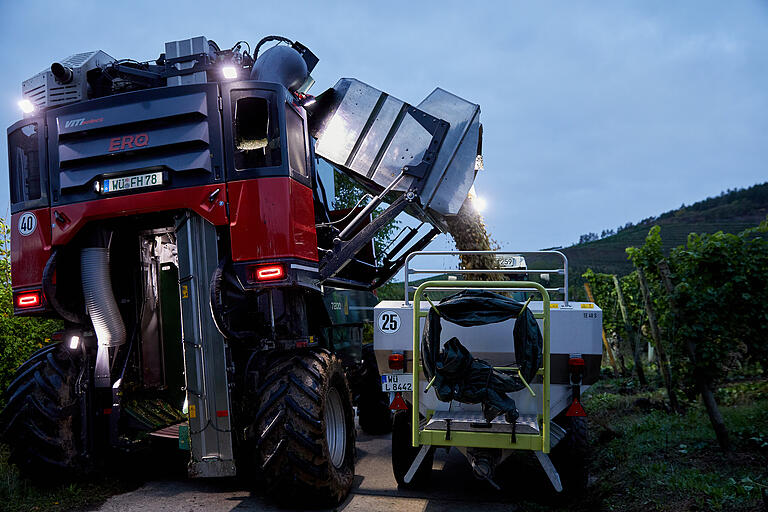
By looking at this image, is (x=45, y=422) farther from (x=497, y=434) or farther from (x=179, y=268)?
(x=497, y=434)

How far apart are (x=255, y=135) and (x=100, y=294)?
2013mm

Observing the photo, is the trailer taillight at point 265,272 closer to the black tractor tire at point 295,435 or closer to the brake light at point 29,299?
the black tractor tire at point 295,435

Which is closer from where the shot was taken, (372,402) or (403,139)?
(403,139)

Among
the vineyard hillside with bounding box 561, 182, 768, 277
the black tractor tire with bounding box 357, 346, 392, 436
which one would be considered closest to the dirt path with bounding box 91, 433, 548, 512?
the black tractor tire with bounding box 357, 346, 392, 436

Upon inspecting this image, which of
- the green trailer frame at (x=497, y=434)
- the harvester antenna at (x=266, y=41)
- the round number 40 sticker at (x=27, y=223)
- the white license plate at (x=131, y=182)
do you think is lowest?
the green trailer frame at (x=497, y=434)

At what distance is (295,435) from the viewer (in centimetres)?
477

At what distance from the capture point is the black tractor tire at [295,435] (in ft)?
15.7

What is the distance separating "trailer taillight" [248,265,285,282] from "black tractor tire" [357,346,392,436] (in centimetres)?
357

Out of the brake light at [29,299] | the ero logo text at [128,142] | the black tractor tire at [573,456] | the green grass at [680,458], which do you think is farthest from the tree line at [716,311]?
the brake light at [29,299]

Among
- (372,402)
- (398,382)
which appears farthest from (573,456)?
(372,402)

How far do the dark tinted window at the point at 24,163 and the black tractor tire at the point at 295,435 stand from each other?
290cm

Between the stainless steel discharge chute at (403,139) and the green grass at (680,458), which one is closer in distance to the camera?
the green grass at (680,458)

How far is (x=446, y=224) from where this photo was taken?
777 centimetres

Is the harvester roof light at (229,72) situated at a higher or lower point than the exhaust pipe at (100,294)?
higher
